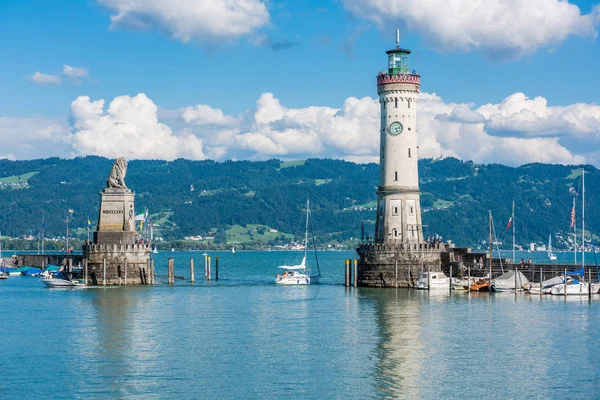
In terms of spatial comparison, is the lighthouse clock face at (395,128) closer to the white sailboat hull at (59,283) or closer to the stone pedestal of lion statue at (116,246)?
the stone pedestal of lion statue at (116,246)

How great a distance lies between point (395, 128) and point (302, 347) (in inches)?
1718

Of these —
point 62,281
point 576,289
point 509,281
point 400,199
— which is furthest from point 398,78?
point 62,281

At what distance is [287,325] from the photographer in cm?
7431

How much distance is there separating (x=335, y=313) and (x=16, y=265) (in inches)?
3707

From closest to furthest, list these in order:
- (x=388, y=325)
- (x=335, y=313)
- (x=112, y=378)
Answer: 1. (x=112, y=378)
2. (x=388, y=325)
3. (x=335, y=313)

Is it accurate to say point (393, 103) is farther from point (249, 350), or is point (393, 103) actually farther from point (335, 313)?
point (249, 350)

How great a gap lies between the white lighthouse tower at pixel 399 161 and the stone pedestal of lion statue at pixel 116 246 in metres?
25.6

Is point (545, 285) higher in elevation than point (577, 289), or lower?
higher

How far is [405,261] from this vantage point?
101750 millimetres

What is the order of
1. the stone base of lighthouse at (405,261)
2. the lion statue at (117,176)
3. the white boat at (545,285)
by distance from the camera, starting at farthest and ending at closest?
the lion statue at (117,176), the stone base of lighthouse at (405,261), the white boat at (545,285)

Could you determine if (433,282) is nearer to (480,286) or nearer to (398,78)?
(480,286)

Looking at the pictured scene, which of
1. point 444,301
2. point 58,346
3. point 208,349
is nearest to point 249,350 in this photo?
point 208,349

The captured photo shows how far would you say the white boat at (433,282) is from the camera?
100000 millimetres

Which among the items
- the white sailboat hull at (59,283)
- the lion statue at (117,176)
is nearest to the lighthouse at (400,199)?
the lion statue at (117,176)
